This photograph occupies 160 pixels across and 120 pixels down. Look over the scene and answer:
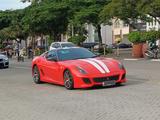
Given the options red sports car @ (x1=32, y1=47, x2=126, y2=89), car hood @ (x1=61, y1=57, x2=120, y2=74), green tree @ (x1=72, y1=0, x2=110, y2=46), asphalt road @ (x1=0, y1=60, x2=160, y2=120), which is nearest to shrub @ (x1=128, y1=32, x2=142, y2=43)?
green tree @ (x1=72, y1=0, x2=110, y2=46)

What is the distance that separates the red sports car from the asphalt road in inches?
10.2

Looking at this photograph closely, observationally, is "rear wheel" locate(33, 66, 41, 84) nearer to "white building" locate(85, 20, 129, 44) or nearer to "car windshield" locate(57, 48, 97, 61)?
"car windshield" locate(57, 48, 97, 61)

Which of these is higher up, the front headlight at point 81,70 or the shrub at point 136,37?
the shrub at point 136,37

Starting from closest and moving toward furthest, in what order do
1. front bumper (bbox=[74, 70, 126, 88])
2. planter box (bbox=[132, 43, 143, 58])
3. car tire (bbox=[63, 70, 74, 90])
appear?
1. front bumper (bbox=[74, 70, 126, 88])
2. car tire (bbox=[63, 70, 74, 90])
3. planter box (bbox=[132, 43, 143, 58])

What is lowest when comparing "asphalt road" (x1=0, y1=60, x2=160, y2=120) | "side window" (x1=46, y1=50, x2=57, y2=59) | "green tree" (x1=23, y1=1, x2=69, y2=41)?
"asphalt road" (x1=0, y1=60, x2=160, y2=120)

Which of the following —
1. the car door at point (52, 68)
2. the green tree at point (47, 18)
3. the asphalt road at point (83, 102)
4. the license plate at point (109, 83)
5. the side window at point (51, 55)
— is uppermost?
the green tree at point (47, 18)

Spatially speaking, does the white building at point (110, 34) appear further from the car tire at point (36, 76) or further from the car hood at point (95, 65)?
the car hood at point (95, 65)

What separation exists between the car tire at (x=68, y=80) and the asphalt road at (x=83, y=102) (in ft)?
0.61

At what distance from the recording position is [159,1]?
1506 inches

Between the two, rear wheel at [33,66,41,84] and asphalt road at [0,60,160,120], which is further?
rear wheel at [33,66,41,84]

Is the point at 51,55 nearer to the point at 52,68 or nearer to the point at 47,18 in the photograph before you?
the point at 52,68

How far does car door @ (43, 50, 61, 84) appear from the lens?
17.4 m

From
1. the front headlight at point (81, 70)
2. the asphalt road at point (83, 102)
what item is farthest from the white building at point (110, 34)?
the front headlight at point (81, 70)

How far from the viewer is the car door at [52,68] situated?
17408 millimetres
